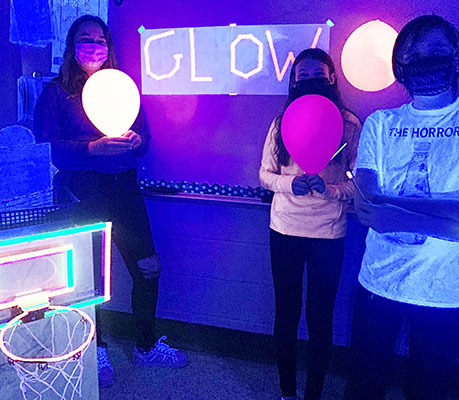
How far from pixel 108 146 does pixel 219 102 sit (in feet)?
2.61

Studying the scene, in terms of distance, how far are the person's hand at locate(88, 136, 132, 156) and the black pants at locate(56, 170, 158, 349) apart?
17 cm

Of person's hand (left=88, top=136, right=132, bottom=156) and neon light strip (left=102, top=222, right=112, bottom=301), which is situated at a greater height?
person's hand (left=88, top=136, right=132, bottom=156)

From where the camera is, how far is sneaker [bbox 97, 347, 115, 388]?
2311mm

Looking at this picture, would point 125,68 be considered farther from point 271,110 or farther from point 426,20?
point 426,20

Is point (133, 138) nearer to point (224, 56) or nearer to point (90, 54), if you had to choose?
point (90, 54)

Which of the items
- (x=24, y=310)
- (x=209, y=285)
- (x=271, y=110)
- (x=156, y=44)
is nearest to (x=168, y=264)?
(x=209, y=285)

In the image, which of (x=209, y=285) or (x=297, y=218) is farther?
(x=209, y=285)

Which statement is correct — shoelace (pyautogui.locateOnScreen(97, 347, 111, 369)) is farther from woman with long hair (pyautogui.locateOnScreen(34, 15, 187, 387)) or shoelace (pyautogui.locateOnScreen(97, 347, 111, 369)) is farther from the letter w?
the letter w

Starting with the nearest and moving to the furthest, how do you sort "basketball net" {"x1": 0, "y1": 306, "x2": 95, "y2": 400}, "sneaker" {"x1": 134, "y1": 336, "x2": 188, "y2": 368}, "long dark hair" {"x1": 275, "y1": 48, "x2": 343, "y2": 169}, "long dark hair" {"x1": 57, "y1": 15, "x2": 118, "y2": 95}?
"basketball net" {"x1": 0, "y1": 306, "x2": 95, "y2": 400}
"long dark hair" {"x1": 275, "y1": 48, "x2": 343, "y2": 169}
"long dark hair" {"x1": 57, "y1": 15, "x2": 118, "y2": 95}
"sneaker" {"x1": 134, "y1": 336, "x2": 188, "y2": 368}

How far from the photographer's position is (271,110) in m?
2.48

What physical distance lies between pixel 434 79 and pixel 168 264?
192cm

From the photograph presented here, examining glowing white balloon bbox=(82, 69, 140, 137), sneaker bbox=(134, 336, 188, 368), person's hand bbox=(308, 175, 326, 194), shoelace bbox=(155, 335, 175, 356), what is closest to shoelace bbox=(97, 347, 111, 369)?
sneaker bbox=(134, 336, 188, 368)

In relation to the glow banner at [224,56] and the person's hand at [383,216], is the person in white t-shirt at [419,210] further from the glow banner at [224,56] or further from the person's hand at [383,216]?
the glow banner at [224,56]

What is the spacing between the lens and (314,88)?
187cm
